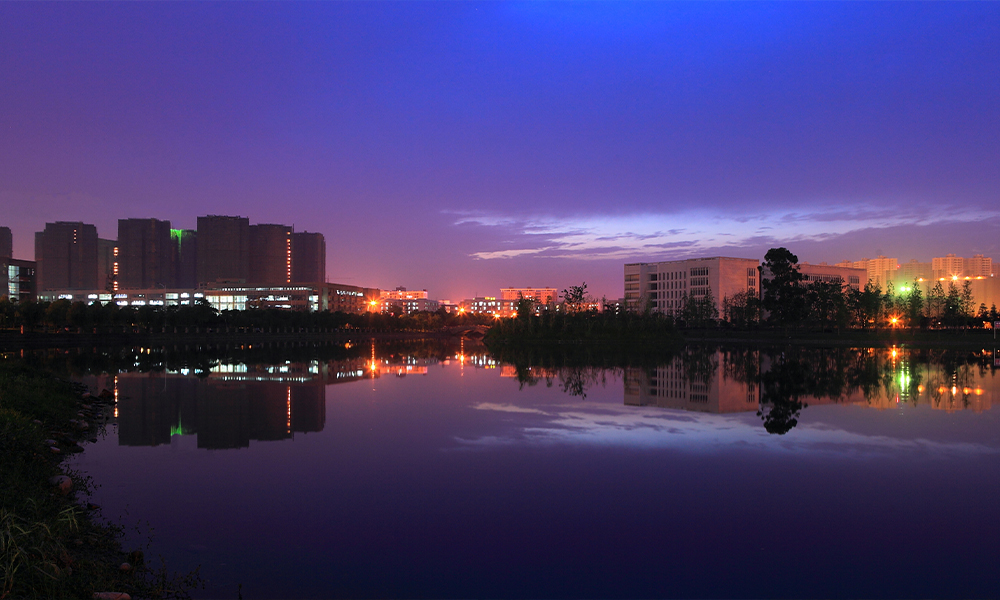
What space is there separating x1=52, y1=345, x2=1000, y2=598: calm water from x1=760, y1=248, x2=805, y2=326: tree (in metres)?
60.9

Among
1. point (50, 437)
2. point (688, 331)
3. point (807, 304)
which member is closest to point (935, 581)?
point (50, 437)

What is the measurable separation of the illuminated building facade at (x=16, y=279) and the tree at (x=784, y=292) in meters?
138

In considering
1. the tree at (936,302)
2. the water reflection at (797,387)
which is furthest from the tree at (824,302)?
the water reflection at (797,387)

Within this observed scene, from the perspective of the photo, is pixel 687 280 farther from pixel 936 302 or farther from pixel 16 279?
pixel 16 279

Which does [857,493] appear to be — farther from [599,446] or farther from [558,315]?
[558,315]

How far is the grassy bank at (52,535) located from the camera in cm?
598

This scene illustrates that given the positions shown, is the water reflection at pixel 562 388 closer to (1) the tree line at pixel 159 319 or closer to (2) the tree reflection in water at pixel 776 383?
(2) the tree reflection in water at pixel 776 383

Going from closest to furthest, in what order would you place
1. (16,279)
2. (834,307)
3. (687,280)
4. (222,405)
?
1. (222,405)
2. (834,307)
3. (16,279)
4. (687,280)

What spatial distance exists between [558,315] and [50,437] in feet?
196

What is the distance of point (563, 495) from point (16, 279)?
15499cm

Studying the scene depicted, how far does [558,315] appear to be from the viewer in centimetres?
7069

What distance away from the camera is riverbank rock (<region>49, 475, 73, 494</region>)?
31.3 ft

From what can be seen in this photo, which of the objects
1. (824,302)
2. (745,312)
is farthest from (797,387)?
(745,312)

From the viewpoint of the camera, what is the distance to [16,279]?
420ft
